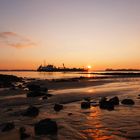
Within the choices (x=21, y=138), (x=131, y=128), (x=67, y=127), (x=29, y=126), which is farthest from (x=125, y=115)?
(x=21, y=138)

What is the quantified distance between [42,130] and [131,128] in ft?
15.5

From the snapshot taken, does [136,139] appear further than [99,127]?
No

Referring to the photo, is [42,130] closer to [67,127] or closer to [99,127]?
[67,127]

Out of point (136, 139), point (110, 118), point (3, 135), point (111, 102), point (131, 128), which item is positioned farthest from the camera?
point (111, 102)

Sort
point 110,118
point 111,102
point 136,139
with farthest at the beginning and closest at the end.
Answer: point 111,102, point 110,118, point 136,139

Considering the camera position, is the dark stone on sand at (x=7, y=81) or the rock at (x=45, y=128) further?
the dark stone on sand at (x=7, y=81)

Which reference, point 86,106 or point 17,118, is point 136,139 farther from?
point 86,106

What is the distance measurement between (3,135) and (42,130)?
1934 millimetres

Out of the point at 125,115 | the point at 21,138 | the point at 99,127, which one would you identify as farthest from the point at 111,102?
the point at 21,138

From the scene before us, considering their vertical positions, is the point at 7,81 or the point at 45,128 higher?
the point at 7,81

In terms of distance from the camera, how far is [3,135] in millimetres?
13391

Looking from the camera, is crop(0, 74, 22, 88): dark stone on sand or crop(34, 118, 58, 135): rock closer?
crop(34, 118, 58, 135): rock

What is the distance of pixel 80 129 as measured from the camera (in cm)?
1452

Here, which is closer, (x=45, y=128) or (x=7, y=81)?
(x=45, y=128)
